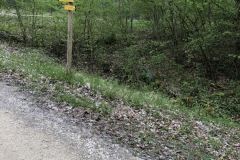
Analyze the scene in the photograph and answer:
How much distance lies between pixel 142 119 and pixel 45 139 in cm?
285

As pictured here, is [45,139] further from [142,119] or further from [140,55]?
[140,55]

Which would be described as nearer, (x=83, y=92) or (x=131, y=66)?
(x=83, y=92)

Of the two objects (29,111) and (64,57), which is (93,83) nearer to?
(29,111)

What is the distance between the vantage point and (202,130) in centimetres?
728

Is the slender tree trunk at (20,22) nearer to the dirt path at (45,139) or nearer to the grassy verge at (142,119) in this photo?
the grassy verge at (142,119)

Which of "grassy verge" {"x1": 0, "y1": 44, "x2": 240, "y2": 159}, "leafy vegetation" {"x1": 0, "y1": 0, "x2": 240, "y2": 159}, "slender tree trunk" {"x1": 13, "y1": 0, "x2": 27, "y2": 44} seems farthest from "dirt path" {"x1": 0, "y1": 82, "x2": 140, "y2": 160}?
"slender tree trunk" {"x1": 13, "y1": 0, "x2": 27, "y2": 44}

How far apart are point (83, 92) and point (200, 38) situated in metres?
7.12

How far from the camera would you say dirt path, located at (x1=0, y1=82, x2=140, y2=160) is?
4.68 meters

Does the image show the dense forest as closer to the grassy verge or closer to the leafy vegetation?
the leafy vegetation

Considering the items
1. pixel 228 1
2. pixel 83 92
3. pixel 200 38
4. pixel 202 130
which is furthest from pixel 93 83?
pixel 228 1

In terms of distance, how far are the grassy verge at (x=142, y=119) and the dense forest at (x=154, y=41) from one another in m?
2.34

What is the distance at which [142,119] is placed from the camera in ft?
23.0

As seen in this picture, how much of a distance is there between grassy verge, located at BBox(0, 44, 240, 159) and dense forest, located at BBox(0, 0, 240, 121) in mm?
2345

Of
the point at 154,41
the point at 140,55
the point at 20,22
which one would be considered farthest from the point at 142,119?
the point at 20,22
